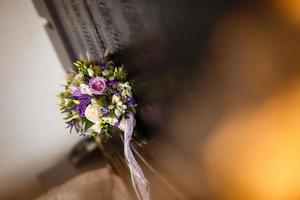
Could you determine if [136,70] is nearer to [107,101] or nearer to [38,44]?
[107,101]

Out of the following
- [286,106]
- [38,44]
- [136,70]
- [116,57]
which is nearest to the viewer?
[286,106]

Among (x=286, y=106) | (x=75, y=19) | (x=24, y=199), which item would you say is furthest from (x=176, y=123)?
(x=24, y=199)

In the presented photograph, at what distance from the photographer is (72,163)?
8.60 ft

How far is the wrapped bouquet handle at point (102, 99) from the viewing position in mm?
1339

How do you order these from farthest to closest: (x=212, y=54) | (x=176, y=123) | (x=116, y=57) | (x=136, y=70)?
(x=116, y=57) → (x=136, y=70) → (x=176, y=123) → (x=212, y=54)

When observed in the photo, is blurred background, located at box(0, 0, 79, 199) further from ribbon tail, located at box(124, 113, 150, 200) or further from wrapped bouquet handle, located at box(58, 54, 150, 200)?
ribbon tail, located at box(124, 113, 150, 200)

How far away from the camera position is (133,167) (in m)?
1.42

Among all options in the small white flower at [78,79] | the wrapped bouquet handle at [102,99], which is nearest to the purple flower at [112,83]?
the wrapped bouquet handle at [102,99]

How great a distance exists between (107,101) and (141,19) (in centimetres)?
47

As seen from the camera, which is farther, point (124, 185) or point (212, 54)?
point (124, 185)

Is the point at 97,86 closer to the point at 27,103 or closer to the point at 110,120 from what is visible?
the point at 110,120

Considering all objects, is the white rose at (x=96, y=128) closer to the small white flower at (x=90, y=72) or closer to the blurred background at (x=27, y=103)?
the small white flower at (x=90, y=72)

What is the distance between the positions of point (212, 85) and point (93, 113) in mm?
641

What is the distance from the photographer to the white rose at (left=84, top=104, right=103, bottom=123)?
133cm
